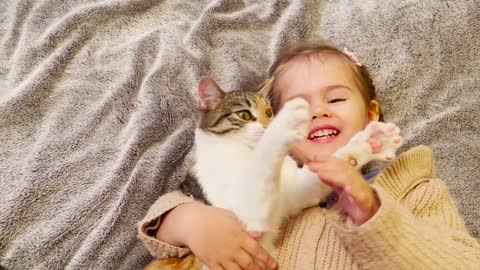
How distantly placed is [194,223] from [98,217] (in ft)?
0.96

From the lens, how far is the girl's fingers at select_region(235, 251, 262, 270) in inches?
37.8

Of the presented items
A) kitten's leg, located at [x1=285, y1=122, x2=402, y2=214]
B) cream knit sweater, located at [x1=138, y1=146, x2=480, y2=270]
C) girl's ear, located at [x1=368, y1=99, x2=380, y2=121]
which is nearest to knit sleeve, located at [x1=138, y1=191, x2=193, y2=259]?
cream knit sweater, located at [x1=138, y1=146, x2=480, y2=270]

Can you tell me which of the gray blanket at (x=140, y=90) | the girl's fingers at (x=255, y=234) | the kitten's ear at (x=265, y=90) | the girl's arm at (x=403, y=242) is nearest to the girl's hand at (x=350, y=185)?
the girl's arm at (x=403, y=242)

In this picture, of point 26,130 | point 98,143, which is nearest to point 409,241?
point 98,143

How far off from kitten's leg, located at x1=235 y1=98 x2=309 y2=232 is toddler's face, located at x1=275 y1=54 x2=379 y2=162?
0.20 metres

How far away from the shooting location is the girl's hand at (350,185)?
85 cm

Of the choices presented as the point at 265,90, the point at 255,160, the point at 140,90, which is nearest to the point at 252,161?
the point at 255,160

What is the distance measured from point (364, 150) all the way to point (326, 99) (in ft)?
0.72

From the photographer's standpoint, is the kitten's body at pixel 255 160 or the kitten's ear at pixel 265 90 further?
the kitten's ear at pixel 265 90

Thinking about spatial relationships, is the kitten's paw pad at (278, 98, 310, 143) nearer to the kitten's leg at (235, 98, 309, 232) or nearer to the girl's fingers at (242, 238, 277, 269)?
the kitten's leg at (235, 98, 309, 232)

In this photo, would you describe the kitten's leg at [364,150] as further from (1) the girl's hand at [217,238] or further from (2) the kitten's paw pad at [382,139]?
(1) the girl's hand at [217,238]

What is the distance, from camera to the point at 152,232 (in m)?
1.10

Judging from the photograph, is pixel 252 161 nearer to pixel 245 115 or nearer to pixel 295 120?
pixel 295 120

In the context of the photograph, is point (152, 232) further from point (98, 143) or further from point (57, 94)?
point (57, 94)
